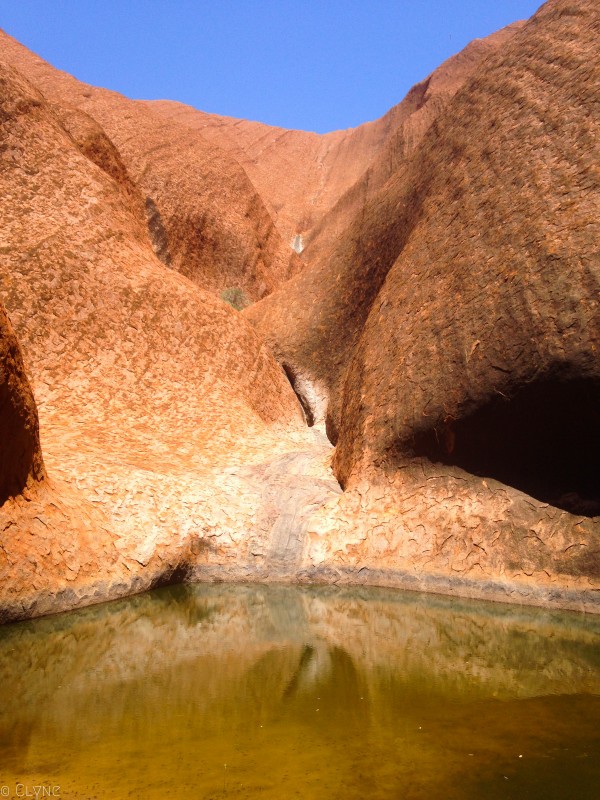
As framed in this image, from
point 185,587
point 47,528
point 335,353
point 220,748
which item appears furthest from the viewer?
point 335,353

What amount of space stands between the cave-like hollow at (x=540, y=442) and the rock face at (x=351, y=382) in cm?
3

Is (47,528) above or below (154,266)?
below

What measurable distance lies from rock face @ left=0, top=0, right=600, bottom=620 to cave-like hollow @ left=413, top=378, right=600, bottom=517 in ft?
0.09

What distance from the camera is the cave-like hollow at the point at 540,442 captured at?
9.06m

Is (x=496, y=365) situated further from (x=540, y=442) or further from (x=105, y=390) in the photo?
(x=105, y=390)

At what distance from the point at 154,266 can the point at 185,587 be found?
8.29 m

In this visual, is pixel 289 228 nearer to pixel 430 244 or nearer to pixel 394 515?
pixel 430 244

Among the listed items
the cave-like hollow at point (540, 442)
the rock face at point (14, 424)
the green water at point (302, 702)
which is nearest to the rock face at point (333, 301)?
the cave-like hollow at point (540, 442)

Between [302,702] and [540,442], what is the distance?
5333 millimetres

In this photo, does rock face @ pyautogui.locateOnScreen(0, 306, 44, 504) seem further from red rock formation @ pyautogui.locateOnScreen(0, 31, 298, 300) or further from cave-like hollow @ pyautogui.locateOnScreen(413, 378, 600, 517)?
red rock formation @ pyautogui.locateOnScreen(0, 31, 298, 300)

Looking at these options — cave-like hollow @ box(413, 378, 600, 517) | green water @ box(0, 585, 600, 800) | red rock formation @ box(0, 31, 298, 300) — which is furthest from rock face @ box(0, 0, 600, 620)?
red rock formation @ box(0, 31, 298, 300)

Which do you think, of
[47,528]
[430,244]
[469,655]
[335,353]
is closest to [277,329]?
[335,353]

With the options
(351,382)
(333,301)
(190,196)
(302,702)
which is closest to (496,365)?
(351,382)

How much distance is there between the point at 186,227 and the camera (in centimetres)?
2414
